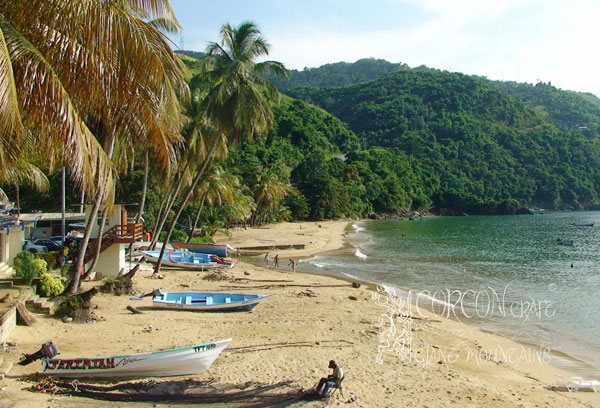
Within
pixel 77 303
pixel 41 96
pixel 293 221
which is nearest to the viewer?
pixel 41 96

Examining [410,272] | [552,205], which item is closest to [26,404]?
[410,272]

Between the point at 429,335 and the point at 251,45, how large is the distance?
1519 centimetres

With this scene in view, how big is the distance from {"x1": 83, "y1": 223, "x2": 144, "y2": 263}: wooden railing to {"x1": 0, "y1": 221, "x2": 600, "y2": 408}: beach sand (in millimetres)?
1647

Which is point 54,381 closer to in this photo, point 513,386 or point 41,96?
point 41,96

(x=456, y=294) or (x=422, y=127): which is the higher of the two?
(x=422, y=127)

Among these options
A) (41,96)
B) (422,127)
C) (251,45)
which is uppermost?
(422,127)

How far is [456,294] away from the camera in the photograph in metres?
22.3

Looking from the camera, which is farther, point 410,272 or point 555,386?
point 410,272

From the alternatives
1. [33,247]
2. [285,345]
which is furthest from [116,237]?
[285,345]

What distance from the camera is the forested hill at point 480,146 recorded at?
138 meters

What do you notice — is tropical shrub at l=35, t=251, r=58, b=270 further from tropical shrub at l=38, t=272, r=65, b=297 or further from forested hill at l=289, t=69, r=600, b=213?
forested hill at l=289, t=69, r=600, b=213

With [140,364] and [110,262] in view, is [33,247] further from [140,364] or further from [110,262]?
[140,364]

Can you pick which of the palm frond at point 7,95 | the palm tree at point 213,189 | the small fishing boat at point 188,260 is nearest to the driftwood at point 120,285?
the small fishing boat at point 188,260

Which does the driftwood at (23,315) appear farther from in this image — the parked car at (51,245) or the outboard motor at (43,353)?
the parked car at (51,245)
